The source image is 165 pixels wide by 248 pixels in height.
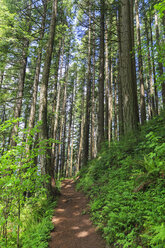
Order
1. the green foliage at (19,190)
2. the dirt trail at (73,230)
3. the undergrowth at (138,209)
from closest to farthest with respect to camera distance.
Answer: the undergrowth at (138,209) < the green foliage at (19,190) < the dirt trail at (73,230)

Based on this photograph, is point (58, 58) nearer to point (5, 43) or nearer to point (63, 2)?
point (63, 2)

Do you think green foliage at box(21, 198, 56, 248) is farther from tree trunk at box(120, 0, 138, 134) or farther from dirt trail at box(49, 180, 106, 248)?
tree trunk at box(120, 0, 138, 134)

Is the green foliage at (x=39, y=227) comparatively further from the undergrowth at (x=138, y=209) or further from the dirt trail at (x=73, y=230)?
the undergrowth at (x=138, y=209)

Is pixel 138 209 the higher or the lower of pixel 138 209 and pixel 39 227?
the higher

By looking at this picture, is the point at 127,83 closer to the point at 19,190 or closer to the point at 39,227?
the point at 19,190

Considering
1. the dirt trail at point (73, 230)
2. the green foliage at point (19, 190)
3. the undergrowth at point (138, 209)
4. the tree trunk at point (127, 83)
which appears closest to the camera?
the undergrowth at point (138, 209)

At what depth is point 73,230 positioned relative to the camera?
13.5 feet

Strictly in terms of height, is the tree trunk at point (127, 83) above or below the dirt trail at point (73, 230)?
above

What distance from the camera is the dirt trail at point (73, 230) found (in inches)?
137

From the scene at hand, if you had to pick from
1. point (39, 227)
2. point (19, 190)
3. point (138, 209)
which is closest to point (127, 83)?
point (138, 209)

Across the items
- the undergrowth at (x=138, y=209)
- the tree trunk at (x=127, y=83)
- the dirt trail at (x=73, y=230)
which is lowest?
the dirt trail at (x=73, y=230)

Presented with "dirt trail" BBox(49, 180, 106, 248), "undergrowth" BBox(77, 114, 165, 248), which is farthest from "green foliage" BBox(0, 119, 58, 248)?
"undergrowth" BBox(77, 114, 165, 248)

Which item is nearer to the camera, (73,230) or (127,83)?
(73,230)

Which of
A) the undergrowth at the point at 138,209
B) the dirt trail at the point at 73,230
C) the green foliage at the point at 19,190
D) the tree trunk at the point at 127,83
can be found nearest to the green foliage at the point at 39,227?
the green foliage at the point at 19,190
